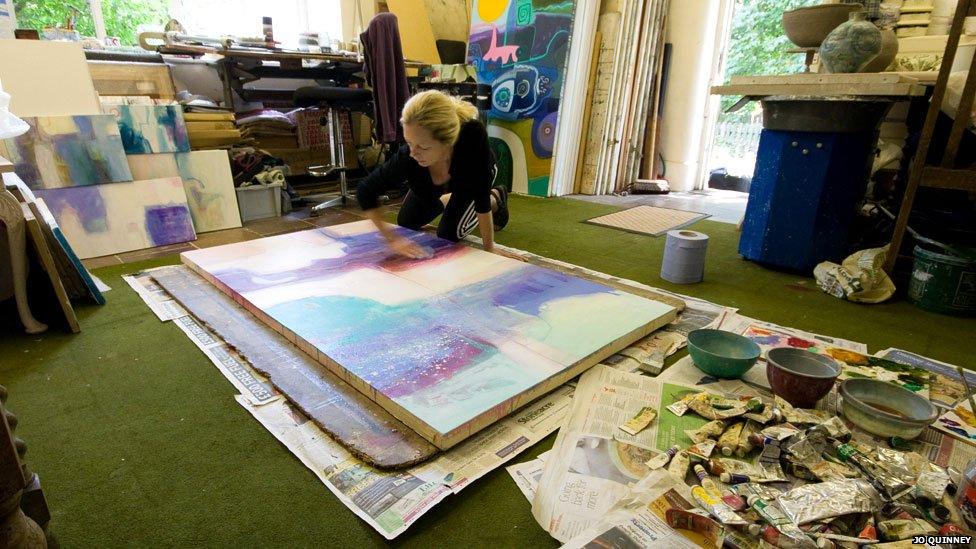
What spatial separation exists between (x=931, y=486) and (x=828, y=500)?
0.71 feet

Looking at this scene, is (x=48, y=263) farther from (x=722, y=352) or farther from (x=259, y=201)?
(x=722, y=352)

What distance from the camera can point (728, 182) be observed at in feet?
16.5

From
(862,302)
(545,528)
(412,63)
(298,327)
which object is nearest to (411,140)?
(298,327)

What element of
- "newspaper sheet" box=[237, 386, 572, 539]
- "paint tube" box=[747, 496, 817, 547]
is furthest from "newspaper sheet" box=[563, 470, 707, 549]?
"newspaper sheet" box=[237, 386, 572, 539]

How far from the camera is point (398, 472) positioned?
3.47 ft

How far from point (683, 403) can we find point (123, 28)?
15.5 feet

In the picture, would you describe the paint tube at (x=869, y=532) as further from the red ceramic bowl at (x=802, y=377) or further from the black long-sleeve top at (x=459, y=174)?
the black long-sleeve top at (x=459, y=174)

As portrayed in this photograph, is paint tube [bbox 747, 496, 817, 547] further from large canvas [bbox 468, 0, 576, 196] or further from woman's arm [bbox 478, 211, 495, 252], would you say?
large canvas [bbox 468, 0, 576, 196]

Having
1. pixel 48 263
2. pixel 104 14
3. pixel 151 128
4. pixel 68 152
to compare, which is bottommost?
pixel 48 263

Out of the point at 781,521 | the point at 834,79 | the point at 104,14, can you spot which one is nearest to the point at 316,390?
the point at 781,521

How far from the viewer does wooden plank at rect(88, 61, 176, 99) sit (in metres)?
3.17

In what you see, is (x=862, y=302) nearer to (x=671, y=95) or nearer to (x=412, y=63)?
(x=671, y=95)

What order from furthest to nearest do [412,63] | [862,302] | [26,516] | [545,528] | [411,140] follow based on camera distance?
[412,63]
[862,302]
[411,140]
[545,528]
[26,516]

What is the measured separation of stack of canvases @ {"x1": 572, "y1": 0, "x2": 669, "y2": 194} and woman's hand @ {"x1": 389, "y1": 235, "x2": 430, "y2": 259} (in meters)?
2.45
